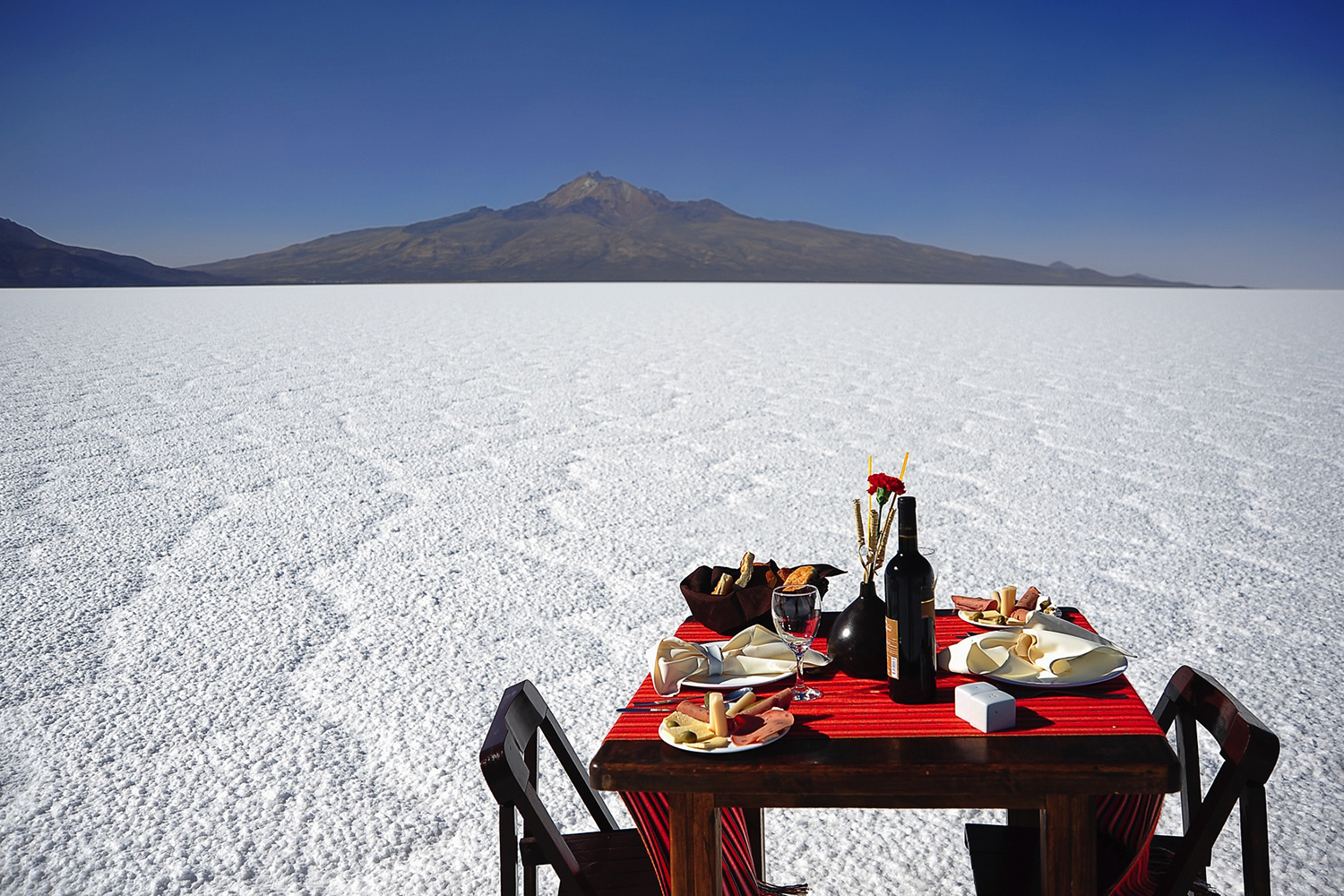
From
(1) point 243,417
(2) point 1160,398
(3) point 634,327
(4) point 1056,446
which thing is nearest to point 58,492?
(1) point 243,417

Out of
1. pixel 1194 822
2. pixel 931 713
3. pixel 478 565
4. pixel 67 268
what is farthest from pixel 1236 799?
pixel 67 268

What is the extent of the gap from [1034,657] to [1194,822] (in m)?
0.24

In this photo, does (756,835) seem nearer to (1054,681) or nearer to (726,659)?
(726,659)

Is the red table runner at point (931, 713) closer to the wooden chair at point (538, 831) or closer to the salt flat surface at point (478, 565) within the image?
the wooden chair at point (538, 831)

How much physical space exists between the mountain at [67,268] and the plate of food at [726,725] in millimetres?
127881

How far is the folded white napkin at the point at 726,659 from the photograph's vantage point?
1168 millimetres

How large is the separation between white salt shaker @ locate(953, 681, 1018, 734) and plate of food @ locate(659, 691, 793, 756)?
0.18 m

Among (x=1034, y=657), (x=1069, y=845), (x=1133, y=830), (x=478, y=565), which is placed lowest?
(x=478, y=565)

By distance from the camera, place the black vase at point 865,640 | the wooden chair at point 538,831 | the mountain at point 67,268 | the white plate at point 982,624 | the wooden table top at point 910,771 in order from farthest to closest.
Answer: the mountain at point 67,268
the white plate at point 982,624
the black vase at point 865,640
the wooden chair at point 538,831
the wooden table top at point 910,771

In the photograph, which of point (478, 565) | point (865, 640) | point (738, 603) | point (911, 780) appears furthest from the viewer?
point (478, 565)

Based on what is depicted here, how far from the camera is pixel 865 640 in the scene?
1.16m

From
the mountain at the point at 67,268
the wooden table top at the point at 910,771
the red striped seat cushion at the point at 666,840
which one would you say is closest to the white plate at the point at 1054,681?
the wooden table top at the point at 910,771

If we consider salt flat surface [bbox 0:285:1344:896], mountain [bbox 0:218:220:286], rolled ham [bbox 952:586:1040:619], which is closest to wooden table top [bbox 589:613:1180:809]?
rolled ham [bbox 952:586:1040:619]

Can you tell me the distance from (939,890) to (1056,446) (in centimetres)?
389
